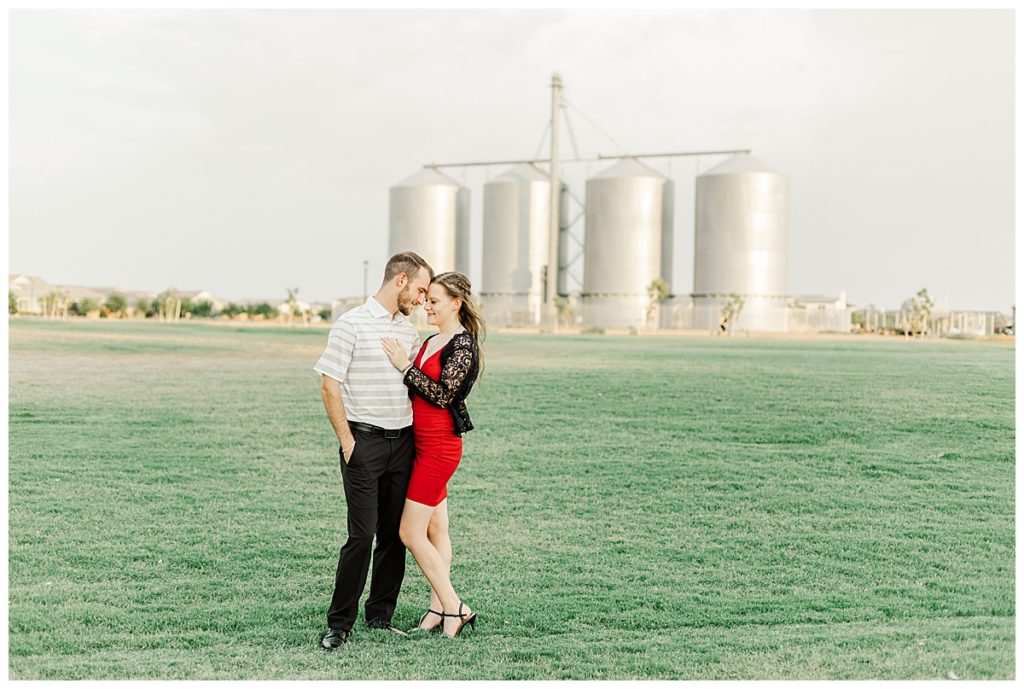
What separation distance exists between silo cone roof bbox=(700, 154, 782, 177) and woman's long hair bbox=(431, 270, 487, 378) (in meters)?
52.0

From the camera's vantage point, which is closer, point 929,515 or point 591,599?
point 591,599

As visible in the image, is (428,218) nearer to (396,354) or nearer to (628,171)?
(628,171)

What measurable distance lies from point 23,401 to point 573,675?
1258cm

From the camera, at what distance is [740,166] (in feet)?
183

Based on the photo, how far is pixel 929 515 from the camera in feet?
30.2

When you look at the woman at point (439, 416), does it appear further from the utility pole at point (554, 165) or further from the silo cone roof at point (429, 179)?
the silo cone roof at point (429, 179)

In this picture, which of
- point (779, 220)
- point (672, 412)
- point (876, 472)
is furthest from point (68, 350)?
point (779, 220)

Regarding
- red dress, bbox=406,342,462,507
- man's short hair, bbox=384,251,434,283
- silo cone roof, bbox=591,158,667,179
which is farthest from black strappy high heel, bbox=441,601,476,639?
silo cone roof, bbox=591,158,667,179

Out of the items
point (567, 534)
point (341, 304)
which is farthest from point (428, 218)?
point (567, 534)

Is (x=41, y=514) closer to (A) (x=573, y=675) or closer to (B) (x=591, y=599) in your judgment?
(B) (x=591, y=599)

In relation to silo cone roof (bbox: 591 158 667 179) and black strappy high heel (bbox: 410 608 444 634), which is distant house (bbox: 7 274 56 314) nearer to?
silo cone roof (bbox: 591 158 667 179)

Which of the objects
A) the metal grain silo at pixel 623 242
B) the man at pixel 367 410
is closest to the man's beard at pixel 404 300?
the man at pixel 367 410

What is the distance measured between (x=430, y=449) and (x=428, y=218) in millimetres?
56171

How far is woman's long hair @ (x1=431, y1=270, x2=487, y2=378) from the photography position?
5383 mm
